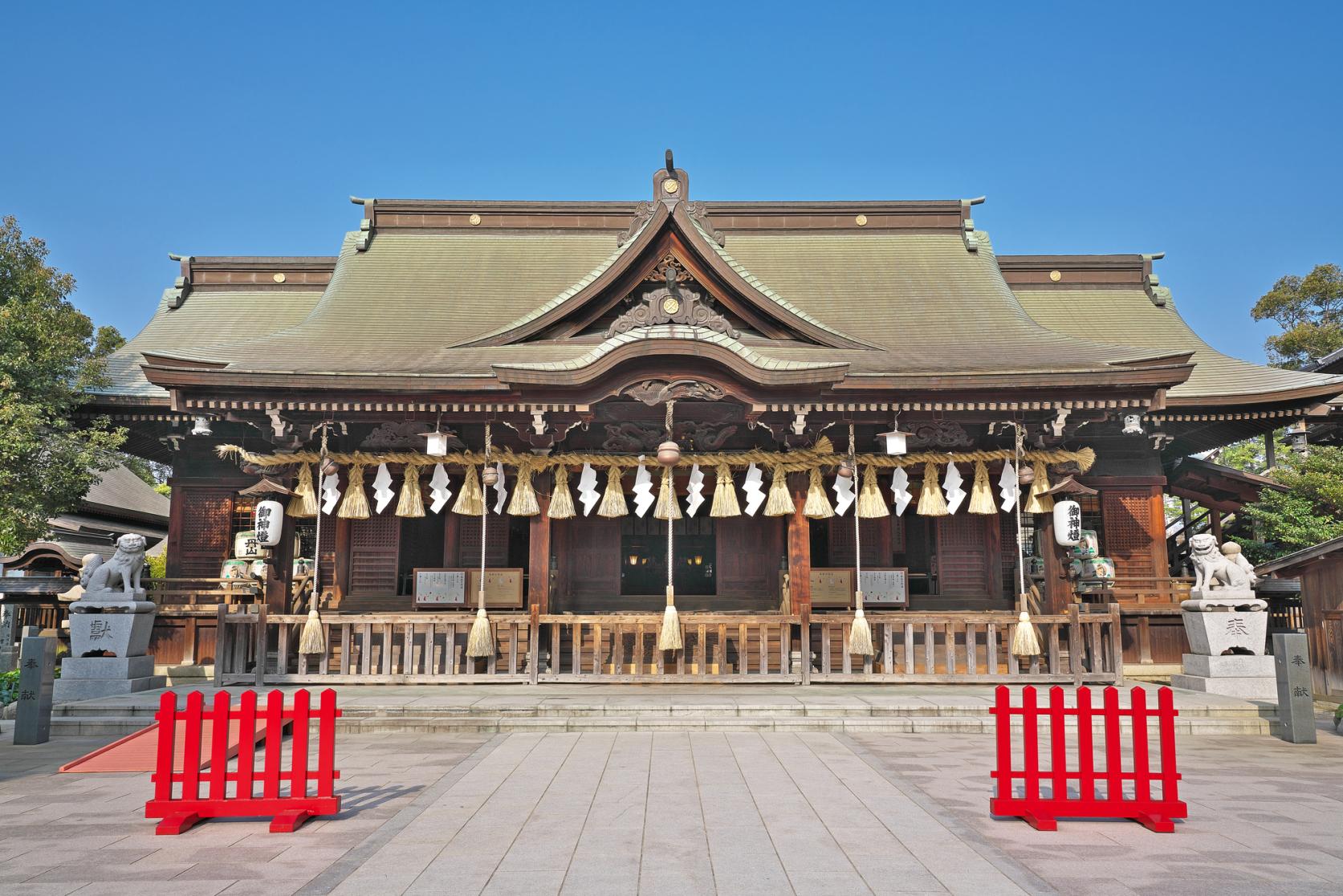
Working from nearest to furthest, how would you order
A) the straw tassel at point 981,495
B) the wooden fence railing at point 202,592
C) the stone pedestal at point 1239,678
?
the stone pedestal at point 1239,678 < the straw tassel at point 981,495 < the wooden fence railing at point 202,592

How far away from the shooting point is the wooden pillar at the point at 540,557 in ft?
43.9

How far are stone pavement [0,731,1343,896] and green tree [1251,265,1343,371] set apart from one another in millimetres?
33249

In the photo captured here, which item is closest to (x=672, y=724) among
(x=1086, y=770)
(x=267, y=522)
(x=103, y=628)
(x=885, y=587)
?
(x=1086, y=770)

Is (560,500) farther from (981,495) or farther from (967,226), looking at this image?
(967,226)

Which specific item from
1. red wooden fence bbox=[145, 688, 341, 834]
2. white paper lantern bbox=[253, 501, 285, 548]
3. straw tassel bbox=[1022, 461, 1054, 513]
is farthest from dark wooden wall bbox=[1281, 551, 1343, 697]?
white paper lantern bbox=[253, 501, 285, 548]

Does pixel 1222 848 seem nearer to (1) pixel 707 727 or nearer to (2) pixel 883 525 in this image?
(1) pixel 707 727

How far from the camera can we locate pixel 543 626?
14.8 m

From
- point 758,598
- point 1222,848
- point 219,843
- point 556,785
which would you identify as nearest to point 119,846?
point 219,843

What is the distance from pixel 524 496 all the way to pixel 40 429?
360 inches

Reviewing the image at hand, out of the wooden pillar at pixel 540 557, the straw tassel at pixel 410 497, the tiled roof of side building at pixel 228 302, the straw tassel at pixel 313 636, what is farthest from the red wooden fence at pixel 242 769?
the tiled roof of side building at pixel 228 302

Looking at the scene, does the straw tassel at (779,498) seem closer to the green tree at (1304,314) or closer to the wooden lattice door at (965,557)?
the wooden lattice door at (965,557)

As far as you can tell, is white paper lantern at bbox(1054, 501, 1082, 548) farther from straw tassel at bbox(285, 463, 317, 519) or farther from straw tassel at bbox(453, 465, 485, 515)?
straw tassel at bbox(285, 463, 317, 519)

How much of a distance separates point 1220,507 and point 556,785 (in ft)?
63.3

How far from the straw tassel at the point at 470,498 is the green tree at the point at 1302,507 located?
18.1m
